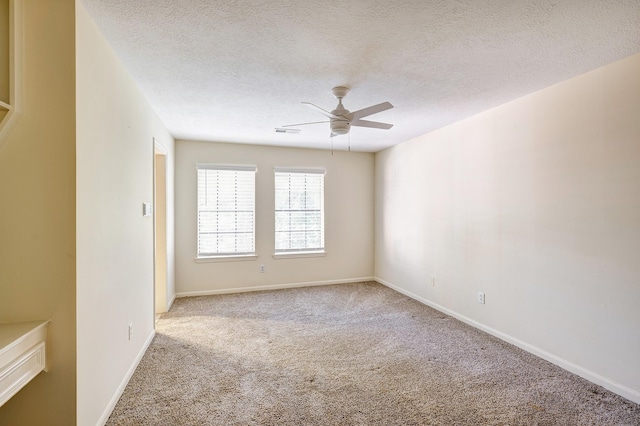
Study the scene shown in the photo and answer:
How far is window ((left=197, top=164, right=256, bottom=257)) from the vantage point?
4824mm

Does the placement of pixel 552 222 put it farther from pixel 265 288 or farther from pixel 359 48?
pixel 265 288

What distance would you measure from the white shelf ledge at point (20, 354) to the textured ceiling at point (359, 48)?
175 centimetres

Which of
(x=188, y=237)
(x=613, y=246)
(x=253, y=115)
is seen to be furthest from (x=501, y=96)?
(x=188, y=237)

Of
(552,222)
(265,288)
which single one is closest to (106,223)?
(265,288)

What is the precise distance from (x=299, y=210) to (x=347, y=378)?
130 inches

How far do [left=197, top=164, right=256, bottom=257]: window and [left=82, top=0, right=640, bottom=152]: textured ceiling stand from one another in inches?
67.1

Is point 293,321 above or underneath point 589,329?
underneath

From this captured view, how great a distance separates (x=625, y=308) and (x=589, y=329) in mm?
332

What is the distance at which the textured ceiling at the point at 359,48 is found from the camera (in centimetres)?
167

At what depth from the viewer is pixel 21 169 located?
153cm

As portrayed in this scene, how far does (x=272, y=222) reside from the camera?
203 inches

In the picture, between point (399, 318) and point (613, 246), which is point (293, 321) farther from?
point (613, 246)

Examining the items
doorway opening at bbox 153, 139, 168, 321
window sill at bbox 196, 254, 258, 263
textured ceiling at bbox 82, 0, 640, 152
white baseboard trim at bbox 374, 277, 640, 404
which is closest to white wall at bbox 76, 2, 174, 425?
textured ceiling at bbox 82, 0, 640, 152

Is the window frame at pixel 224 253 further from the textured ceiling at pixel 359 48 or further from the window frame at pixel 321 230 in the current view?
the textured ceiling at pixel 359 48
